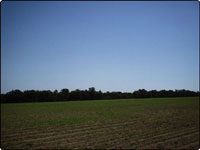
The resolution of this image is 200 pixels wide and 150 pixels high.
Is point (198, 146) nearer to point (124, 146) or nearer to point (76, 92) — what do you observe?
point (124, 146)

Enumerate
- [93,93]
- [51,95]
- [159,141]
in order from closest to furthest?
[159,141] → [51,95] → [93,93]

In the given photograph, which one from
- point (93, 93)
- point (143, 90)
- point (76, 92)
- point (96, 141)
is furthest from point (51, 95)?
point (96, 141)

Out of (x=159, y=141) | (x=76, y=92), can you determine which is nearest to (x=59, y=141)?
(x=159, y=141)

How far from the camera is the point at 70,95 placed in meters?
95.3

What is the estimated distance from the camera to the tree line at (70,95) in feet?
252

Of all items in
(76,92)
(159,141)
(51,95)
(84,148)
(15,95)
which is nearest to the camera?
(84,148)

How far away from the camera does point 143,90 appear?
4688 inches

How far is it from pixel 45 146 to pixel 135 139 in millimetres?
5621

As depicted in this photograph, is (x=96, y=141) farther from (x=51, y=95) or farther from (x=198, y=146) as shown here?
(x=51, y=95)

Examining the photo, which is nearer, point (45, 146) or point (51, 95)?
point (45, 146)

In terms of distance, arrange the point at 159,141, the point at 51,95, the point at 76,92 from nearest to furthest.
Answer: the point at 159,141
the point at 51,95
the point at 76,92

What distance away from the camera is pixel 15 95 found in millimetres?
76438

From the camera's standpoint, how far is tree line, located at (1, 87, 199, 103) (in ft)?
252

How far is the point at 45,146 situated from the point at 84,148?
7.71 feet
